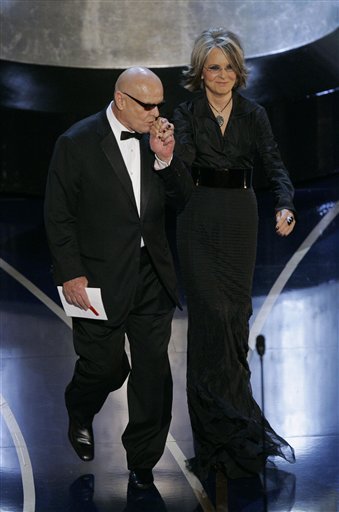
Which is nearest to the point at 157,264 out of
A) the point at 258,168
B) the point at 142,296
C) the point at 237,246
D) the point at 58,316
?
the point at 142,296

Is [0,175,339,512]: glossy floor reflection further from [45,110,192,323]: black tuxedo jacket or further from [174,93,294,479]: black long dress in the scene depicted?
[45,110,192,323]: black tuxedo jacket

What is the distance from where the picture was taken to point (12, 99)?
543 inches

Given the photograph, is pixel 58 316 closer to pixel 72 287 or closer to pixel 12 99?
pixel 72 287

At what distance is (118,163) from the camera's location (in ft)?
20.1

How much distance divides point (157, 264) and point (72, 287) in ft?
1.47

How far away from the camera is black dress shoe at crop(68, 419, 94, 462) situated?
258 inches

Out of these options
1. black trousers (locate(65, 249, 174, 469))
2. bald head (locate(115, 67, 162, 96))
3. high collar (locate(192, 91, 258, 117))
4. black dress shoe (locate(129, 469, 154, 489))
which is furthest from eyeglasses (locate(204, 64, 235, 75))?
black dress shoe (locate(129, 469, 154, 489))

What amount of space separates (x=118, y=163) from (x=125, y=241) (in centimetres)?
39

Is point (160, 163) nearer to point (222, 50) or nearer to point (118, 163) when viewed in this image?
point (118, 163)

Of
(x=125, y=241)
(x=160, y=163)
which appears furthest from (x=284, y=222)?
(x=125, y=241)

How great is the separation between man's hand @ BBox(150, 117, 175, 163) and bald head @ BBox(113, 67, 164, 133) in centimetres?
7

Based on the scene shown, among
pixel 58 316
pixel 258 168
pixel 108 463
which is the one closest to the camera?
pixel 108 463

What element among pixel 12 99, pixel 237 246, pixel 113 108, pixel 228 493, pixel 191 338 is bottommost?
pixel 228 493

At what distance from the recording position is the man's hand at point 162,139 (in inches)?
237
